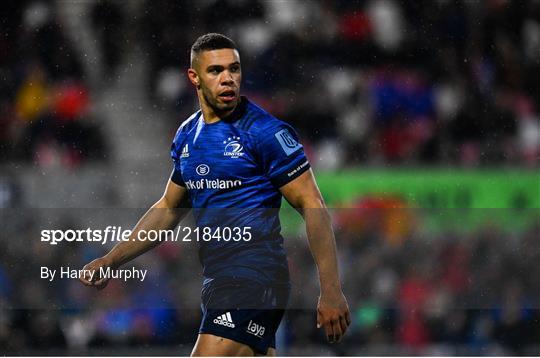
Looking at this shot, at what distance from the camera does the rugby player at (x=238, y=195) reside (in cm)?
562

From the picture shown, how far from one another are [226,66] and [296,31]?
932 cm

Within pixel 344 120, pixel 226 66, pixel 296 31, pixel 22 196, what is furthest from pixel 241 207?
pixel 296 31

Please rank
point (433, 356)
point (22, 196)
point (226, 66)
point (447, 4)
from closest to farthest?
1. point (226, 66)
2. point (433, 356)
3. point (22, 196)
4. point (447, 4)

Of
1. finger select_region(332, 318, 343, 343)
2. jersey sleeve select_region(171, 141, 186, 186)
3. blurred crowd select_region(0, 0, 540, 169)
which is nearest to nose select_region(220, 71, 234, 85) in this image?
jersey sleeve select_region(171, 141, 186, 186)

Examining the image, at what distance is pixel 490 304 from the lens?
39.2 feet

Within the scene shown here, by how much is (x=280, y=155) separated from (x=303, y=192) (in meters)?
0.23

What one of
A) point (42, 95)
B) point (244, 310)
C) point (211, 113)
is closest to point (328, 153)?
point (42, 95)

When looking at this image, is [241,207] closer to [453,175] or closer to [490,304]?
[490,304]

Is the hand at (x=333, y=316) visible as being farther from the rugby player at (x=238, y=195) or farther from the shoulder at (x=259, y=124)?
the shoulder at (x=259, y=124)

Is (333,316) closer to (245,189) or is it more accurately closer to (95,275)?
(245,189)

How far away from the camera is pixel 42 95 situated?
14719 mm

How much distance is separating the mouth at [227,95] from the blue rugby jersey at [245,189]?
11cm

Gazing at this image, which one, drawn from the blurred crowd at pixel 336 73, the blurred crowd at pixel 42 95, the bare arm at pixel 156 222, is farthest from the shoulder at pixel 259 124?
the blurred crowd at pixel 42 95

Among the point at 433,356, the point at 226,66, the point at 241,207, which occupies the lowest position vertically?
the point at 433,356
